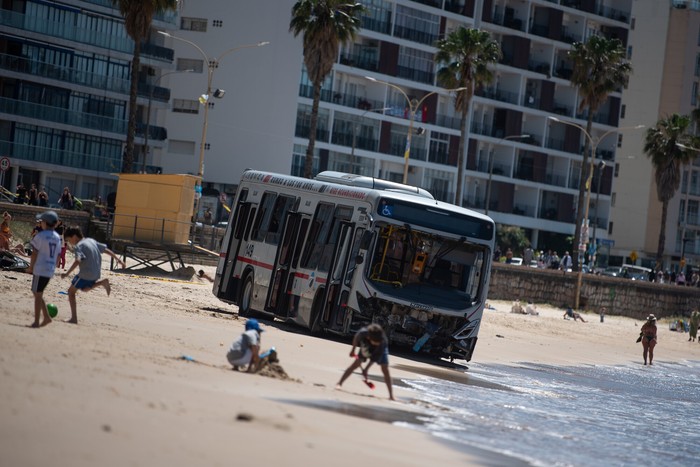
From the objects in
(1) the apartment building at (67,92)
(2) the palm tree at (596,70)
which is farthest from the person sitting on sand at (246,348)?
(2) the palm tree at (596,70)

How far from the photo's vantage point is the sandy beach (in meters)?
9.60

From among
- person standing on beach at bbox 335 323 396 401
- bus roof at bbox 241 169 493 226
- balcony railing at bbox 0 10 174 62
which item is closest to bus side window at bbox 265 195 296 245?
bus roof at bbox 241 169 493 226

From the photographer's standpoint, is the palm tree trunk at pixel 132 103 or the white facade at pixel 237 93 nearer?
the palm tree trunk at pixel 132 103

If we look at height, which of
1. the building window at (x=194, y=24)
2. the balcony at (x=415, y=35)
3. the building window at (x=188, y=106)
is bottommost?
the building window at (x=188, y=106)

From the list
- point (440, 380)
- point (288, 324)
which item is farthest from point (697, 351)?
point (440, 380)

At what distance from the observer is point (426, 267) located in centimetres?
2394

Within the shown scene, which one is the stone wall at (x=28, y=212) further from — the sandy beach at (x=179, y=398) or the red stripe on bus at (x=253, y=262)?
the sandy beach at (x=179, y=398)

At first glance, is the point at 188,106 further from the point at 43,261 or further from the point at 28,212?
the point at 43,261

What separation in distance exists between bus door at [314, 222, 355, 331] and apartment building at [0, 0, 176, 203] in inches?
1745

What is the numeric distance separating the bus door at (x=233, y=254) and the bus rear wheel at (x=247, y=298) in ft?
1.14

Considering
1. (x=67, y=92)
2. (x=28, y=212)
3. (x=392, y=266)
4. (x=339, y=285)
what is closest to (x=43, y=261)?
(x=339, y=285)

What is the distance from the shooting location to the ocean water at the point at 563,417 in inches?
589

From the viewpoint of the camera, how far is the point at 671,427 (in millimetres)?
20969

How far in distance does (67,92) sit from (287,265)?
4614 centimetres
